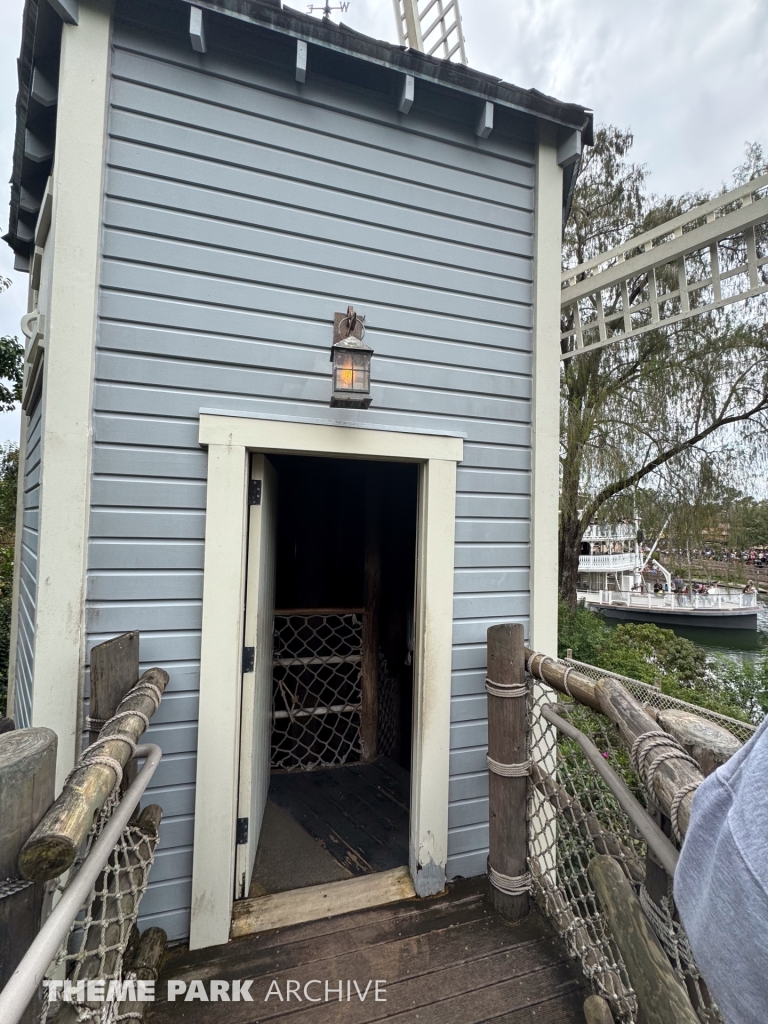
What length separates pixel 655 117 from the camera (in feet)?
24.4

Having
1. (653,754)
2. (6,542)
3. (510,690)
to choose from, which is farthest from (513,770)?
(6,542)

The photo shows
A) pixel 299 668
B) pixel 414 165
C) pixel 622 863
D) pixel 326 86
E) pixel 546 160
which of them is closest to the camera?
pixel 622 863

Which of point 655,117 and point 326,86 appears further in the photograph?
point 655,117

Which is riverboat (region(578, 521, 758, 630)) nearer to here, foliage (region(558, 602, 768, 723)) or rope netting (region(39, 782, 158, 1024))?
foliage (region(558, 602, 768, 723))

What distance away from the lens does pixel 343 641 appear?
338 cm

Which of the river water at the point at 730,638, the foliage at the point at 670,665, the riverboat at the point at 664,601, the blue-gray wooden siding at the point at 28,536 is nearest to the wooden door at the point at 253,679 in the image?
the blue-gray wooden siding at the point at 28,536

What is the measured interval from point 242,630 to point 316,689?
1.77m

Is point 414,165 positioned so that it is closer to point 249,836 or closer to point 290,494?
point 290,494

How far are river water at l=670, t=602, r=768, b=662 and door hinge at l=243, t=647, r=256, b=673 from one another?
12264mm

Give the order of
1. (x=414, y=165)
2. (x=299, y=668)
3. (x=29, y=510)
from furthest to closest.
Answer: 1. (x=299, y=668)
2. (x=29, y=510)
3. (x=414, y=165)

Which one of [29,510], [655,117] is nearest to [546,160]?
[29,510]

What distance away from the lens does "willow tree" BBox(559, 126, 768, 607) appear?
23.5 feet

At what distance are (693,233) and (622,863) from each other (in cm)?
248

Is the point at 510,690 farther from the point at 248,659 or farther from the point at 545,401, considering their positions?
the point at 545,401
